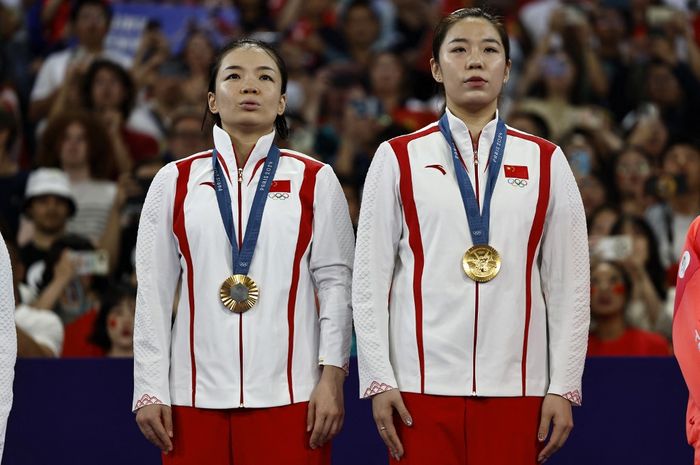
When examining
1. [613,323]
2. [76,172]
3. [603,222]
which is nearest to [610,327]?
[613,323]

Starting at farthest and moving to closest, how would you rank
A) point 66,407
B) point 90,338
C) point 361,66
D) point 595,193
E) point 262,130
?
point 361,66, point 595,193, point 90,338, point 66,407, point 262,130

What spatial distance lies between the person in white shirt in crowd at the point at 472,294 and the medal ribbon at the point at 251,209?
1.17 feet

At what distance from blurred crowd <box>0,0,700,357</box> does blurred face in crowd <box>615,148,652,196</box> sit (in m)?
0.01

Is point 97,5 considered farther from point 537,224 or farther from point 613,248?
point 537,224

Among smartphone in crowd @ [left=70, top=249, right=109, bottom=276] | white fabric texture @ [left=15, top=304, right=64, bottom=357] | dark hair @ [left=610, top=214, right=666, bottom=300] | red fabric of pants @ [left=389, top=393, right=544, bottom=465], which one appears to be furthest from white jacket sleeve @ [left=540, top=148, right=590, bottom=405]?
smartphone in crowd @ [left=70, top=249, right=109, bottom=276]

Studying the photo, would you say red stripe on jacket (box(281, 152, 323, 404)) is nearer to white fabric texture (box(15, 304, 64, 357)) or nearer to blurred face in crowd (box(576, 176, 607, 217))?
white fabric texture (box(15, 304, 64, 357))

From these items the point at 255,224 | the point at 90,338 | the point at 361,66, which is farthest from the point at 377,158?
the point at 361,66

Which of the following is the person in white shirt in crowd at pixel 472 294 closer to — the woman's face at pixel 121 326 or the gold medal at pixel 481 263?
the gold medal at pixel 481 263

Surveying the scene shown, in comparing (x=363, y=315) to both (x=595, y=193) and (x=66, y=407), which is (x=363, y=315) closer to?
(x=66, y=407)

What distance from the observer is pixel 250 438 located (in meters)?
4.32

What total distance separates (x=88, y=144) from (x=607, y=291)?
352 cm

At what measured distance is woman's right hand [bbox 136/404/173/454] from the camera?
4316 mm

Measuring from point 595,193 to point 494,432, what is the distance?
4379 millimetres

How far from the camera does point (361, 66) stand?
10.0m
